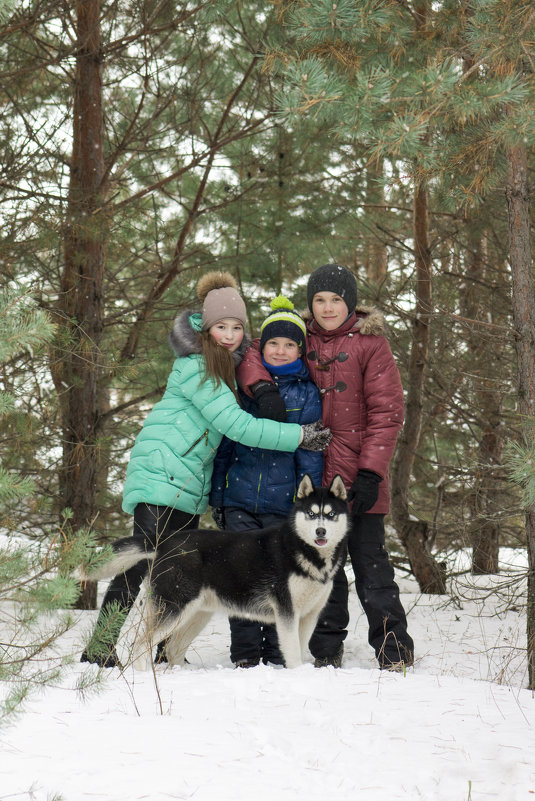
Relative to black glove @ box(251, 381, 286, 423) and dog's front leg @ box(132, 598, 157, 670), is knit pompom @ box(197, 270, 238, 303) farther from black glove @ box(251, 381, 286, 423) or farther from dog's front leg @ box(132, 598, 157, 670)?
dog's front leg @ box(132, 598, 157, 670)

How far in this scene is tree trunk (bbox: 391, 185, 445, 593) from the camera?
8.08 metres

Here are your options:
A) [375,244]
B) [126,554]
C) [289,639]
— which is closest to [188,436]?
[126,554]

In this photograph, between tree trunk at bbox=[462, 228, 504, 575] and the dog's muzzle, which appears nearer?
the dog's muzzle

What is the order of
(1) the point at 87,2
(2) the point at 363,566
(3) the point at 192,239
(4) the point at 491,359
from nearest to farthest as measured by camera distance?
(2) the point at 363,566
(1) the point at 87,2
(4) the point at 491,359
(3) the point at 192,239

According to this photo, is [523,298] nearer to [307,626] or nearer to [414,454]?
[307,626]

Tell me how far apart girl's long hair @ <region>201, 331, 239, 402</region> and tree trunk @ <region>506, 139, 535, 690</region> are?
1.99m

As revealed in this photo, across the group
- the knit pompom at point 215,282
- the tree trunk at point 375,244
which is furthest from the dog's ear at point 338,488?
the tree trunk at point 375,244

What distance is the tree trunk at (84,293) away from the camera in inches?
272

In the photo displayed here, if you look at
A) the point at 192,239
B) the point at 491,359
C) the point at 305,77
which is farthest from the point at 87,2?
the point at 491,359

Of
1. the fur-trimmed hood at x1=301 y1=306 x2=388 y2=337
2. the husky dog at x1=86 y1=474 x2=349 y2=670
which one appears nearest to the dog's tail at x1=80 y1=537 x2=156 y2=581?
the husky dog at x1=86 y1=474 x2=349 y2=670

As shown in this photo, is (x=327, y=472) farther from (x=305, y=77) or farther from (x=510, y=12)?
(x=510, y=12)

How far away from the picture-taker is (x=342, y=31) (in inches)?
162

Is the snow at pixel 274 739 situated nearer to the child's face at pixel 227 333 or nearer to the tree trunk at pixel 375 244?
the child's face at pixel 227 333

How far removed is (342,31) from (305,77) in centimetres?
71
